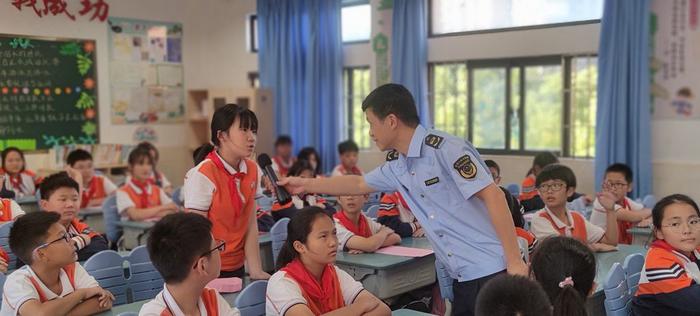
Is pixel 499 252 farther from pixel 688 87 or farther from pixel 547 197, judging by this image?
pixel 688 87

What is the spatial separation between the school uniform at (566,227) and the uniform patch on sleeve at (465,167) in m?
1.52

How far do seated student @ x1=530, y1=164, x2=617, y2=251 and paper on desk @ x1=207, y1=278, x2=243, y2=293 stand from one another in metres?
1.63

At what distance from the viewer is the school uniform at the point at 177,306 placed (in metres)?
1.88

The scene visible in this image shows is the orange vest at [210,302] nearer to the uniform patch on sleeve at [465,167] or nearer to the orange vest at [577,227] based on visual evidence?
the uniform patch on sleeve at [465,167]

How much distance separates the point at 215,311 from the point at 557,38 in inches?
204

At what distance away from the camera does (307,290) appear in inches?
91.0

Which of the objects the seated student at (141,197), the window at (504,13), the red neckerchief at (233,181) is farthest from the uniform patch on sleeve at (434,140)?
the window at (504,13)

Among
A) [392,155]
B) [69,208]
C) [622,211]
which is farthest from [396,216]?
[69,208]

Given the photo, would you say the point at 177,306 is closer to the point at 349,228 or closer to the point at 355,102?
the point at 349,228

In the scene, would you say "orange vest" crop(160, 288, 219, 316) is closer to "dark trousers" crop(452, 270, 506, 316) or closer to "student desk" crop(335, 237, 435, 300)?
→ "dark trousers" crop(452, 270, 506, 316)

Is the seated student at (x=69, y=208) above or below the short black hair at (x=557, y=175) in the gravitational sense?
below

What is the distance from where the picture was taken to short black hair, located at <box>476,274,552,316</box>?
4.66ft

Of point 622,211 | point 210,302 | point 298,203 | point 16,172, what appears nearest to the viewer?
point 210,302

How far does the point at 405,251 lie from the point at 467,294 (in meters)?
1.38
